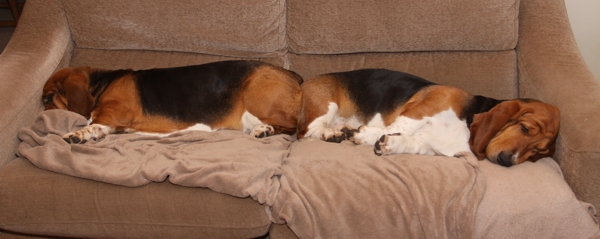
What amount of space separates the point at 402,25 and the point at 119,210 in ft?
7.82

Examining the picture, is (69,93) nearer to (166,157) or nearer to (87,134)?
(87,134)

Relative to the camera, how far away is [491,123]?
290 cm

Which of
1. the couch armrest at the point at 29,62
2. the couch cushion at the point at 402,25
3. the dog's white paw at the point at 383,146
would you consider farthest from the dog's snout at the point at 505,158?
the couch armrest at the point at 29,62

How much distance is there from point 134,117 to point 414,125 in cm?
200

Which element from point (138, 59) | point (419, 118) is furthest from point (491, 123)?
point (138, 59)

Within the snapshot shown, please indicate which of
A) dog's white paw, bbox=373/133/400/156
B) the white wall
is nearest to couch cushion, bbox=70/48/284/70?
dog's white paw, bbox=373/133/400/156

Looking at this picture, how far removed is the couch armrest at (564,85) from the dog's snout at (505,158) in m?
0.32

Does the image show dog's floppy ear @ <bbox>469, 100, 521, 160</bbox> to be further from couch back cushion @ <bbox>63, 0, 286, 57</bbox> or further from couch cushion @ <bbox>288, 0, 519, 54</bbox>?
couch back cushion @ <bbox>63, 0, 286, 57</bbox>

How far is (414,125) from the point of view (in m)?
3.18

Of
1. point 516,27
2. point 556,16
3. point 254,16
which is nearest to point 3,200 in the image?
point 254,16

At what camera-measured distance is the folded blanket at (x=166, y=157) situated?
8.82 ft

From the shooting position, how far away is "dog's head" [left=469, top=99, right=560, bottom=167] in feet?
9.22

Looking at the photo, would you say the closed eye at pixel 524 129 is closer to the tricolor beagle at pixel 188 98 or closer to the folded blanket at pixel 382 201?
the folded blanket at pixel 382 201

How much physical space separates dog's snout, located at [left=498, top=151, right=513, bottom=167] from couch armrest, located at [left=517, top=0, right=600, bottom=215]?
0.32 m
